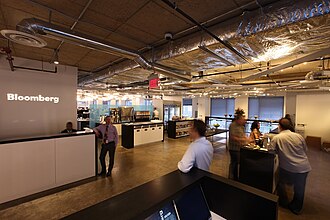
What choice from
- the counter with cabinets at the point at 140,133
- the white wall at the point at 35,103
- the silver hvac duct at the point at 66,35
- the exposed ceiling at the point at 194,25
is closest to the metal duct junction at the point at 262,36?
the exposed ceiling at the point at 194,25

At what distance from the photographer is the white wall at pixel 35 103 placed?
4.01m

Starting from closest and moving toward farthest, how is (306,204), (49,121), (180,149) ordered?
(306,204)
(49,121)
(180,149)

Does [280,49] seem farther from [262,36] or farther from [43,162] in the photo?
[43,162]

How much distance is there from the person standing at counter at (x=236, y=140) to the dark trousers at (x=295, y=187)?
2.60ft

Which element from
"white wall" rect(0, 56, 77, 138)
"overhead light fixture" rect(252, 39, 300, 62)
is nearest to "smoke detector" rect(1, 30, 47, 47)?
"white wall" rect(0, 56, 77, 138)

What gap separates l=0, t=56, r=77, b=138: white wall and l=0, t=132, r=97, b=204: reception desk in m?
1.36

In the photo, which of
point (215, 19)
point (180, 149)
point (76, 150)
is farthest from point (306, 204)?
point (76, 150)

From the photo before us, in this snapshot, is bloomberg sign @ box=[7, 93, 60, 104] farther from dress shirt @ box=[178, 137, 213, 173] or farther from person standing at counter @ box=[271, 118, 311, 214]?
person standing at counter @ box=[271, 118, 311, 214]

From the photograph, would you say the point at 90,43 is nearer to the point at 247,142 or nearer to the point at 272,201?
the point at 272,201

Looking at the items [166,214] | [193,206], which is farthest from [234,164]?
[166,214]

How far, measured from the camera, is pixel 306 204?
3023mm

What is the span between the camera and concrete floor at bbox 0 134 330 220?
2744 millimetres

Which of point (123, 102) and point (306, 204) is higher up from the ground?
point (123, 102)

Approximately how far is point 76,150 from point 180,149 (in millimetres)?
4179
